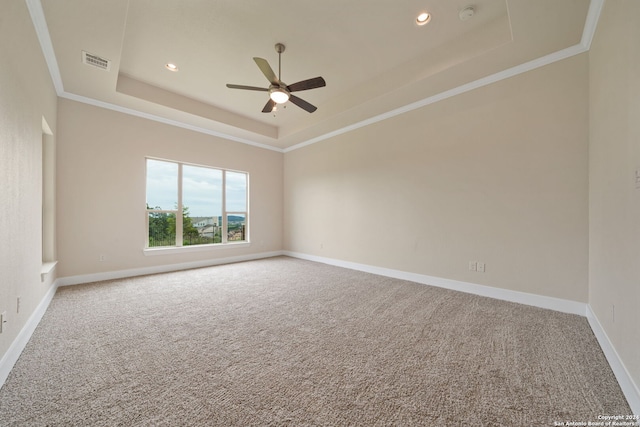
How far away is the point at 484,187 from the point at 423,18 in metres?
2.22

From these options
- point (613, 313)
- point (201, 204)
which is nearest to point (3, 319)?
point (201, 204)

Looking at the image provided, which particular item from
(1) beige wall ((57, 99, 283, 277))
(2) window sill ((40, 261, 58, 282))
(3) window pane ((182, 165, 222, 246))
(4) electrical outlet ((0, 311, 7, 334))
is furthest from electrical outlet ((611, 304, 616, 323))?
(3) window pane ((182, 165, 222, 246))

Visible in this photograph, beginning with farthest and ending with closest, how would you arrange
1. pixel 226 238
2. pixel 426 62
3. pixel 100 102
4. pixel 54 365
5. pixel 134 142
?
pixel 226 238 < pixel 134 142 < pixel 100 102 < pixel 426 62 < pixel 54 365

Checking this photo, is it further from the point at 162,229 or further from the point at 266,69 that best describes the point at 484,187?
the point at 162,229

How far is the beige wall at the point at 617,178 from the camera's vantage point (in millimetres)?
1510

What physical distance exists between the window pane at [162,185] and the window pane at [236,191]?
1138mm

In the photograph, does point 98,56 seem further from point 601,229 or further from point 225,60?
point 601,229

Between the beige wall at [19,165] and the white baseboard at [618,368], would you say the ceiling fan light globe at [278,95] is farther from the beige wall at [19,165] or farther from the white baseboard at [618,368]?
the white baseboard at [618,368]

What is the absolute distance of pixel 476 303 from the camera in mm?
2994

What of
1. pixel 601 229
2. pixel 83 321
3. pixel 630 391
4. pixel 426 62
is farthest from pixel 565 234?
pixel 83 321

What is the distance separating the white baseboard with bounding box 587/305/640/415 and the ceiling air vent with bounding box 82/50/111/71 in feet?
18.2

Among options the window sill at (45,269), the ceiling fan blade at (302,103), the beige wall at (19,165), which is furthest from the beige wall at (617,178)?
the window sill at (45,269)

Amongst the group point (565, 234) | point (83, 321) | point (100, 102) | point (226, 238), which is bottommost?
point (83, 321)

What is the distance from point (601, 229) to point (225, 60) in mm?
4649
